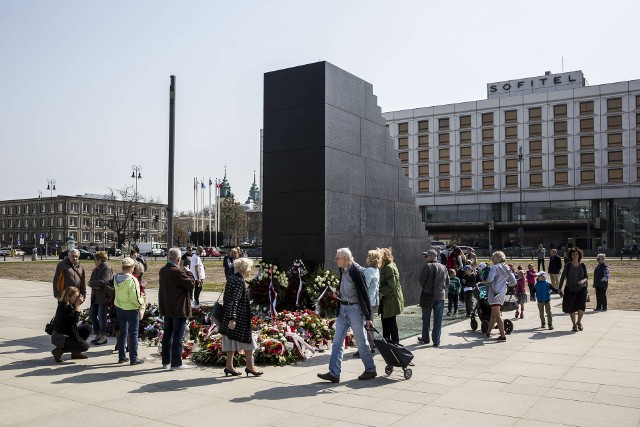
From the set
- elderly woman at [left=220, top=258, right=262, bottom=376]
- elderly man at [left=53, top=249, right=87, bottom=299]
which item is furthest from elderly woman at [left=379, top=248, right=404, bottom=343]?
elderly man at [left=53, top=249, right=87, bottom=299]

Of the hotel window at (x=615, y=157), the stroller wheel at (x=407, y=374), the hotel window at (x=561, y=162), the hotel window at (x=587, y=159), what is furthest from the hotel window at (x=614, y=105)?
the stroller wheel at (x=407, y=374)

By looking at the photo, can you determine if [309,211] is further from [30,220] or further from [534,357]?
[30,220]

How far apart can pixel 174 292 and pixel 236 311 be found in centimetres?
123

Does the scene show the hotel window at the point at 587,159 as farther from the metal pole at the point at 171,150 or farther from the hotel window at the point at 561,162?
the metal pole at the point at 171,150

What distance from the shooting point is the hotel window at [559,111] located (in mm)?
72500

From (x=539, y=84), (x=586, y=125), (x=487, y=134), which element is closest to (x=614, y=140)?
(x=586, y=125)

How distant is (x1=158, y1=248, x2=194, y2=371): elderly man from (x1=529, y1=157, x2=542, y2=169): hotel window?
72.1m

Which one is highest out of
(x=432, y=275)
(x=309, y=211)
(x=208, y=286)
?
(x=309, y=211)

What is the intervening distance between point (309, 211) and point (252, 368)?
19.6 feet

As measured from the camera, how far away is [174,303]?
883cm

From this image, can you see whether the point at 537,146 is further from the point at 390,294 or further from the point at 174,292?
the point at 174,292

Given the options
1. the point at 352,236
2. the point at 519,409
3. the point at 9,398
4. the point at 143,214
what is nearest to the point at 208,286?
the point at 352,236

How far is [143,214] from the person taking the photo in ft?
435

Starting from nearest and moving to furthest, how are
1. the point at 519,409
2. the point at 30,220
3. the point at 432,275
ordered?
the point at 519,409
the point at 432,275
the point at 30,220
